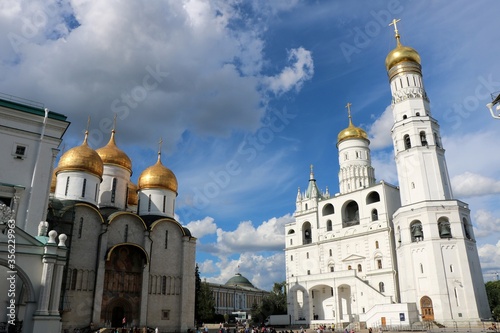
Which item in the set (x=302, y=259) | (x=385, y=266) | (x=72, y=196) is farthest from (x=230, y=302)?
(x=72, y=196)

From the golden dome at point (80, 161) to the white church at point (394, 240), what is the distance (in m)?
23.1

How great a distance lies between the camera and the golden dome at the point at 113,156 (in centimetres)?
3114

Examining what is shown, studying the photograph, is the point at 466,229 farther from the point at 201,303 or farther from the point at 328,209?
the point at 201,303

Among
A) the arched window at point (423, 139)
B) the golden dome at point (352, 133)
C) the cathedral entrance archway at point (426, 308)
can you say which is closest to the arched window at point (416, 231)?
the cathedral entrance archway at point (426, 308)

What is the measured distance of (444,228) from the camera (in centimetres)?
2991

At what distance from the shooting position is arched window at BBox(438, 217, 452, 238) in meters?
29.7

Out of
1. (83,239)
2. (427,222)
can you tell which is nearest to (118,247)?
(83,239)

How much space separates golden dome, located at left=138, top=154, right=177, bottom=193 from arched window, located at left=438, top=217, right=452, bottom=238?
20847 mm

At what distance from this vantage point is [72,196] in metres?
26.8

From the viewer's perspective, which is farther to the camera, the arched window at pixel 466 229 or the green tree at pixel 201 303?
the green tree at pixel 201 303

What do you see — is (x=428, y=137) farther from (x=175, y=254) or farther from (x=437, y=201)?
(x=175, y=254)

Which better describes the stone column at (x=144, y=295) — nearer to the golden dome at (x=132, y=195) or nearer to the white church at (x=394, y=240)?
the golden dome at (x=132, y=195)

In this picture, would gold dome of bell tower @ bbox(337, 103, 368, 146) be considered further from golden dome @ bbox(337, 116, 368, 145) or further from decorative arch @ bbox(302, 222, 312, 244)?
decorative arch @ bbox(302, 222, 312, 244)

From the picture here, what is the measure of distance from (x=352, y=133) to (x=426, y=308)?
22.5 metres
